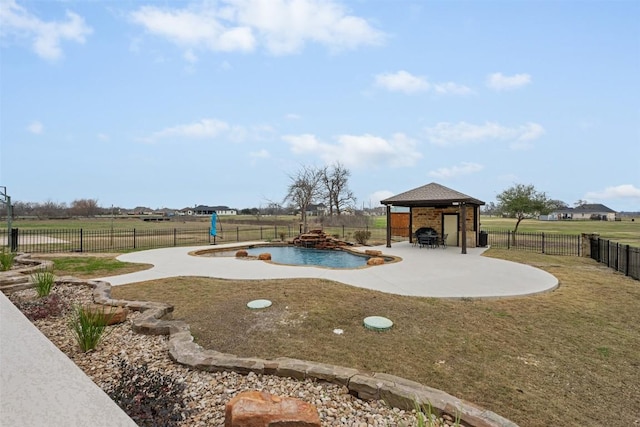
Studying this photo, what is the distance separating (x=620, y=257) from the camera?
9.74 m

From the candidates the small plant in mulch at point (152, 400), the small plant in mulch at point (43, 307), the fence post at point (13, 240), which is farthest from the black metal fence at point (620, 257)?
the fence post at point (13, 240)

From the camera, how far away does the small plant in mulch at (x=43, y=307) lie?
16.0ft

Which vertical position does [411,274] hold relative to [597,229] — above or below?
below

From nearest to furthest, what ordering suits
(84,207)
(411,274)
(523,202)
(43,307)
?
1. (43,307)
2. (411,274)
3. (523,202)
4. (84,207)

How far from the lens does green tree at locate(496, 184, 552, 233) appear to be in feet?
58.6

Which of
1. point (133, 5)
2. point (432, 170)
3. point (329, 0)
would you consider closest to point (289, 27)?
point (329, 0)

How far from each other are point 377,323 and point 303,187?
31.5 meters

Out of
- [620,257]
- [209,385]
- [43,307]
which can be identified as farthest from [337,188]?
[209,385]

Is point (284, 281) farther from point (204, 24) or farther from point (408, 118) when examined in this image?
point (408, 118)

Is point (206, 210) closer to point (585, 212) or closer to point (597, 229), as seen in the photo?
point (597, 229)

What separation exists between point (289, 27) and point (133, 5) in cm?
479

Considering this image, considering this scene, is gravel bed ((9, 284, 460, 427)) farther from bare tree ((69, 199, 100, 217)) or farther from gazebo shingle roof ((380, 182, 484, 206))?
bare tree ((69, 199, 100, 217))

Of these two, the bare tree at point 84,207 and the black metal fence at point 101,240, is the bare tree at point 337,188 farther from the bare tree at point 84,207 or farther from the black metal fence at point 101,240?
the bare tree at point 84,207

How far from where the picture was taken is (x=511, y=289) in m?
7.12
